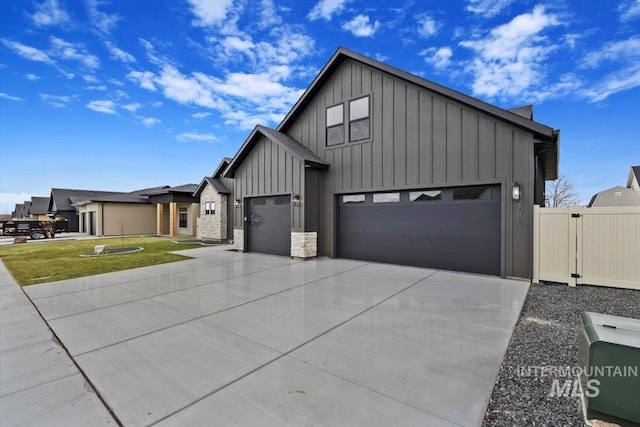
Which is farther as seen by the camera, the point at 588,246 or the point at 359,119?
the point at 359,119

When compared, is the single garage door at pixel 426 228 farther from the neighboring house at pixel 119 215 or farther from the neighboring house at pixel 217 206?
the neighboring house at pixel 119 215

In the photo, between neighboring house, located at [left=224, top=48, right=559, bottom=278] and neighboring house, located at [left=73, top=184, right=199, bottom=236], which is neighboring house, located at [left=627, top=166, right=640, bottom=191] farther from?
neighboring house, located at [left=73, top=184, right=199, bottom=236]

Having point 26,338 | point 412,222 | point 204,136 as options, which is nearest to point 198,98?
point 204,136

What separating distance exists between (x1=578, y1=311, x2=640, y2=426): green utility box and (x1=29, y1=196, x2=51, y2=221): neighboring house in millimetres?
48298

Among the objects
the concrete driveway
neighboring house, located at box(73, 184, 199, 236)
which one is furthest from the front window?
the concrete driveway

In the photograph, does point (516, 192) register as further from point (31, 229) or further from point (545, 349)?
point (31, 229)

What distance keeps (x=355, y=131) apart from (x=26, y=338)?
8872mm

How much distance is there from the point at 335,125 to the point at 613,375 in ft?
30.4

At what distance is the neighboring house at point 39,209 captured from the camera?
35.2m

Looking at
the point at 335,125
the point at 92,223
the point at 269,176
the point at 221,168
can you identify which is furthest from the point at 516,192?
the point at 92,223

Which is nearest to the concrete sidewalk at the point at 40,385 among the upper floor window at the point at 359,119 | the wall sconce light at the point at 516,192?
the wall sconce light at the point at 516,192

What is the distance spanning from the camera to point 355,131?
368 inches

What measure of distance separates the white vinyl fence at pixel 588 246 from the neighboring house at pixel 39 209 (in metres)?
48.2

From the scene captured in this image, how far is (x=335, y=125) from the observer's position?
389 inches
